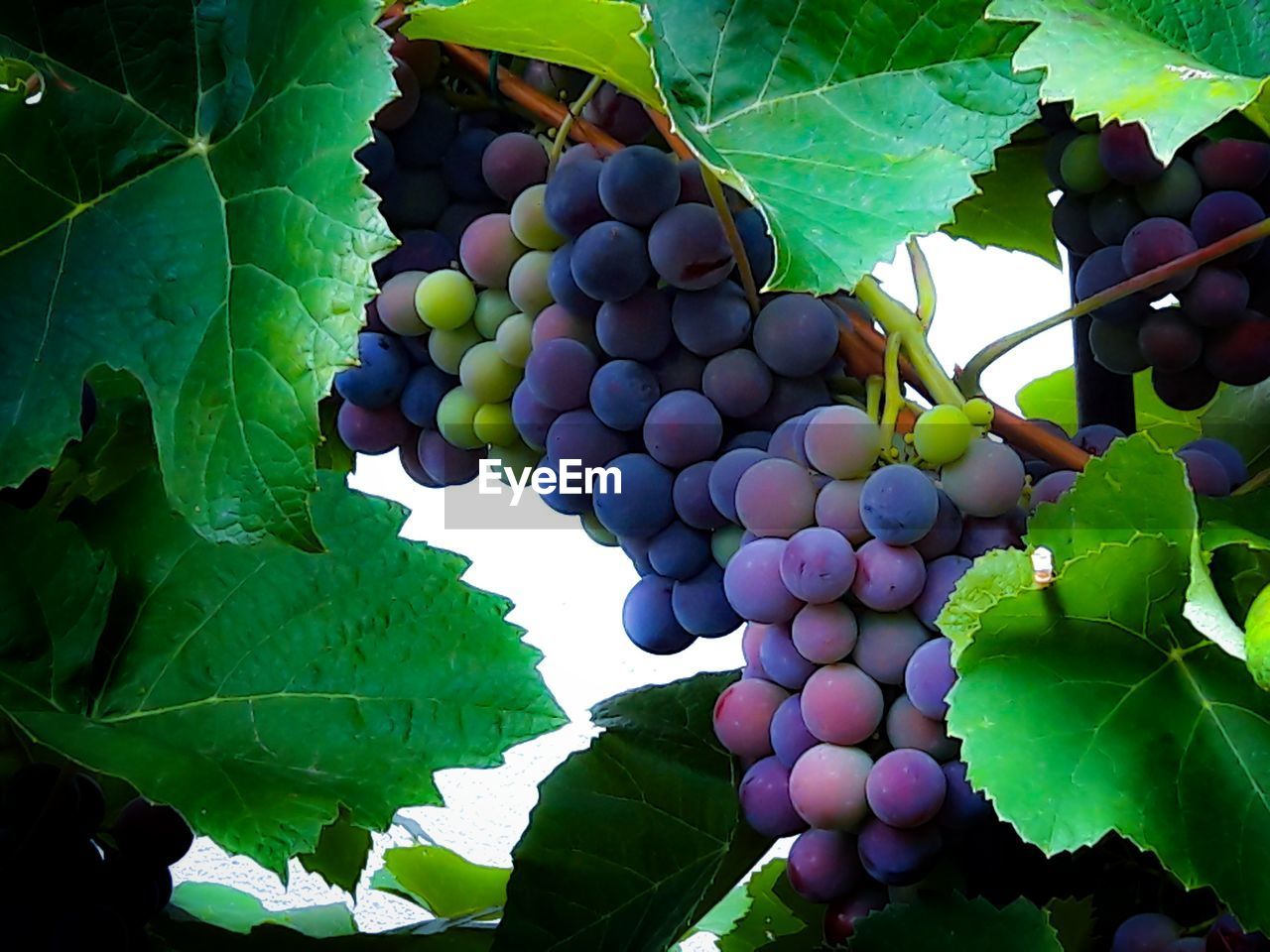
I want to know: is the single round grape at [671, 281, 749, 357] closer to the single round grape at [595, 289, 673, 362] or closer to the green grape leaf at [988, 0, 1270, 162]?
the single round grape at [595, 289, 673, 362]

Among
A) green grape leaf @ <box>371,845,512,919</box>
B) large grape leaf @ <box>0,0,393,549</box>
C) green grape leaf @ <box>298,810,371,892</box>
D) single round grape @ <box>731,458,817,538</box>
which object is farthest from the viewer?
green grape leaf @ <box>371,845,512,919</box>

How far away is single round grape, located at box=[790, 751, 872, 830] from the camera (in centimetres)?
44

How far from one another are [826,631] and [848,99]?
6.9 inches

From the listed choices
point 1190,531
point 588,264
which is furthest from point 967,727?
point 588,264

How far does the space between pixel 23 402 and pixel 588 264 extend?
183 millimetres

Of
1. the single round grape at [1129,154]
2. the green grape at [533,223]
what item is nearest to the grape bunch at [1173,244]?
the single round grape at [1129,154]

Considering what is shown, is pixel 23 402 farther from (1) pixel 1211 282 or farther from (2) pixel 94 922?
(1) pixel 1211 282

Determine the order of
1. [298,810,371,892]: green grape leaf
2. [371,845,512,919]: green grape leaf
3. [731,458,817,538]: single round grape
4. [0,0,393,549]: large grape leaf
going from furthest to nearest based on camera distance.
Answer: [371,845,512,919]: green grape leaf → [298,810,371,892]: green grape leaf → [731,458,817,538]: single round grape → [0,0,393,549]: large grape leaf

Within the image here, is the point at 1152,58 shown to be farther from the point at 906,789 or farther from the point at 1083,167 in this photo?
the point at 906,789

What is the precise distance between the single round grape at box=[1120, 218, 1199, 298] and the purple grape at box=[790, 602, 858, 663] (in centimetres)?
19

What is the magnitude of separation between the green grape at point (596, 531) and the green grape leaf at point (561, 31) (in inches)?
7.3

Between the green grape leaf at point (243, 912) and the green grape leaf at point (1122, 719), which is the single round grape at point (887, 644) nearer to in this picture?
the green grape leaf at point (1122, 719)

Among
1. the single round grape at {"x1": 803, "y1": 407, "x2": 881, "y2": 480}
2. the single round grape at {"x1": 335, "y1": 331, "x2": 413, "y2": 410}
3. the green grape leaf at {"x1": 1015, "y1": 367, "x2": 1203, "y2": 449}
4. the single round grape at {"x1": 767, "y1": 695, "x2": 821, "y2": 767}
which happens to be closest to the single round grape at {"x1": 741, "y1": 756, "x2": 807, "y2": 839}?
the single round grape at {"x1": 767, "y1": 695, "x2": 821, "y2": 767}

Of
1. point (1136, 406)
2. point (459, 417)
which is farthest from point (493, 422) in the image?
point (1136, 406)
